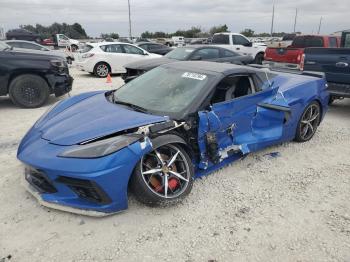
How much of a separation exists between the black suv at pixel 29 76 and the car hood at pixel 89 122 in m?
3.66

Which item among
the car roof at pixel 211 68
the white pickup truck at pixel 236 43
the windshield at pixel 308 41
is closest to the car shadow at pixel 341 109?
the windshield at pixel 308 41

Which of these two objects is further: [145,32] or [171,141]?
[145,32]

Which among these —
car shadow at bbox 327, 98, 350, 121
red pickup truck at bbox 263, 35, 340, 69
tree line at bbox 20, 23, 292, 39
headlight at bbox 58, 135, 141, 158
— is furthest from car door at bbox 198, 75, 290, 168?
tree line at bbox 20, 23, 292, 39

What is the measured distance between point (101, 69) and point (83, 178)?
33.3 ft

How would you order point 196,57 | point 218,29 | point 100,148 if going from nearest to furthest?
point 100,148
point 196,57
point 218,29

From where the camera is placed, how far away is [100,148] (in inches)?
113

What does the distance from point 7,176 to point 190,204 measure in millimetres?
2190

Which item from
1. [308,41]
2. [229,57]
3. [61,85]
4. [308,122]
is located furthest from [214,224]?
[308,41]

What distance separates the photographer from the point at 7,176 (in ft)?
12.6

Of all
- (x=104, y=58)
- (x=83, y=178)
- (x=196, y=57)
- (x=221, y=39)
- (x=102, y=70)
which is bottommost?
(x=102, y=70)

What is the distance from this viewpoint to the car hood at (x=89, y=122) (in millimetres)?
3115

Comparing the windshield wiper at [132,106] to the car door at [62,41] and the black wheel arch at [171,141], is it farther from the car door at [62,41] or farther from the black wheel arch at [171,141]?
the car door at [62,41]

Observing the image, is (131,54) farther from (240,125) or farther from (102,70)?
(240,125)

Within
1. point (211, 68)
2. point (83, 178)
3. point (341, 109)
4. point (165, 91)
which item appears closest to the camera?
point (83, 178)
